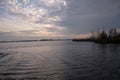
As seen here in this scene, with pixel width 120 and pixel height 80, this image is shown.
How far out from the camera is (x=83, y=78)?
1577 cm

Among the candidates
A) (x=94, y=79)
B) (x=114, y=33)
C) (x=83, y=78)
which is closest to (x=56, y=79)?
(x=83, y=78)

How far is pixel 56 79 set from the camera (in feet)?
50.6

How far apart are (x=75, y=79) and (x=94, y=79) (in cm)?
183

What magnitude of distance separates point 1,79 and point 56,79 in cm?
544

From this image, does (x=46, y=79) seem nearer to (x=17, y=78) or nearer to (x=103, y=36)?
(x=17, y=78)

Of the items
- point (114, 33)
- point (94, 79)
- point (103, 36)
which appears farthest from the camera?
point (114, 33)

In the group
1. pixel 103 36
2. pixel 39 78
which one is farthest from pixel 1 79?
pixel 103 36

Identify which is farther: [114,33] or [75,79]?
[114,33]

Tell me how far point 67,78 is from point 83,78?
1598mm

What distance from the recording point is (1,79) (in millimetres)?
15594

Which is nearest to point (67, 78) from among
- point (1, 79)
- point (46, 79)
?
point (46, 79)

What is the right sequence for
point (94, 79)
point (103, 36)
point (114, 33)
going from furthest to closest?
point (114, 33), point (103, 36), point (94, 79)

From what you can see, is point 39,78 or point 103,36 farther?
point 103,36

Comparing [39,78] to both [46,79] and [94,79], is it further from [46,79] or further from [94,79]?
[94,79]
